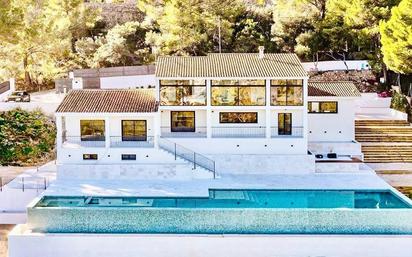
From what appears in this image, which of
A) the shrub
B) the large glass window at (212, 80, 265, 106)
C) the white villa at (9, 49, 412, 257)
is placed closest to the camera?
the white villa at (9, 49, 412, 257)

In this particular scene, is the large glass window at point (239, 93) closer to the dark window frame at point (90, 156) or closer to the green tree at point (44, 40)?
the dark window frame at point (90, 156)

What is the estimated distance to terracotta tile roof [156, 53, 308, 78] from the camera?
30875 millimetres

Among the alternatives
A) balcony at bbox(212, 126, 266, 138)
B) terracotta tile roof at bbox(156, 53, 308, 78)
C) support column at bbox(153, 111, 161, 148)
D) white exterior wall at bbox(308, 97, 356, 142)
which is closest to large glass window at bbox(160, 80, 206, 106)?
terracotta tile roof at bbox(156, 53, 308, 78)

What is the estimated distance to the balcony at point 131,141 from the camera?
30484 millimetres

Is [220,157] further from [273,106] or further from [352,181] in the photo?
[352,181]

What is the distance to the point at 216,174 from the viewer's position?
30.0 m

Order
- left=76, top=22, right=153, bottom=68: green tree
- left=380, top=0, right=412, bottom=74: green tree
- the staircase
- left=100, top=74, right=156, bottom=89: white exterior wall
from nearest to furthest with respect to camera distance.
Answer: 1. the staircase
2. left=380, top=0, right=412, bottom=74: green tree
3. left=100, top=74, right=156, bottom=89: white exterior wall
4. left=76, top=22, right=153, bottom=68: green tree

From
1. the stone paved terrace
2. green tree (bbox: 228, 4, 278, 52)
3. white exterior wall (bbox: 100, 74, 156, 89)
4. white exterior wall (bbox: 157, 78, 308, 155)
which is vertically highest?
green tree (bbox: 228, 4, 278, 52)

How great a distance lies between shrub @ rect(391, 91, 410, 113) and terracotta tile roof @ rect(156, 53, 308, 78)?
851 centimetres

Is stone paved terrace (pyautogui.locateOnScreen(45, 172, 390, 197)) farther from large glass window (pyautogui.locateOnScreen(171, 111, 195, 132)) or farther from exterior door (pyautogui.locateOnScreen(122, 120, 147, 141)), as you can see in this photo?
large glass window (pyautogui.locateOnScreen(171, 111, 195, 132))

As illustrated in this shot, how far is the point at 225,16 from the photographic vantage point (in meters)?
47.4

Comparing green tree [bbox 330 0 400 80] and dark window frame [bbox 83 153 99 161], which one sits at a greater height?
green tree [bbox 330 0 400 80]

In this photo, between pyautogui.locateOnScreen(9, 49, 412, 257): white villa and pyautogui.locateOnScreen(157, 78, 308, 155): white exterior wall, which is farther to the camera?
pyautogui.locateOnScreen(157, 78, 308, 155): white exterior wall

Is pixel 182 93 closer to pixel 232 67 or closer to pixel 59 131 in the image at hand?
pixel 232 67
